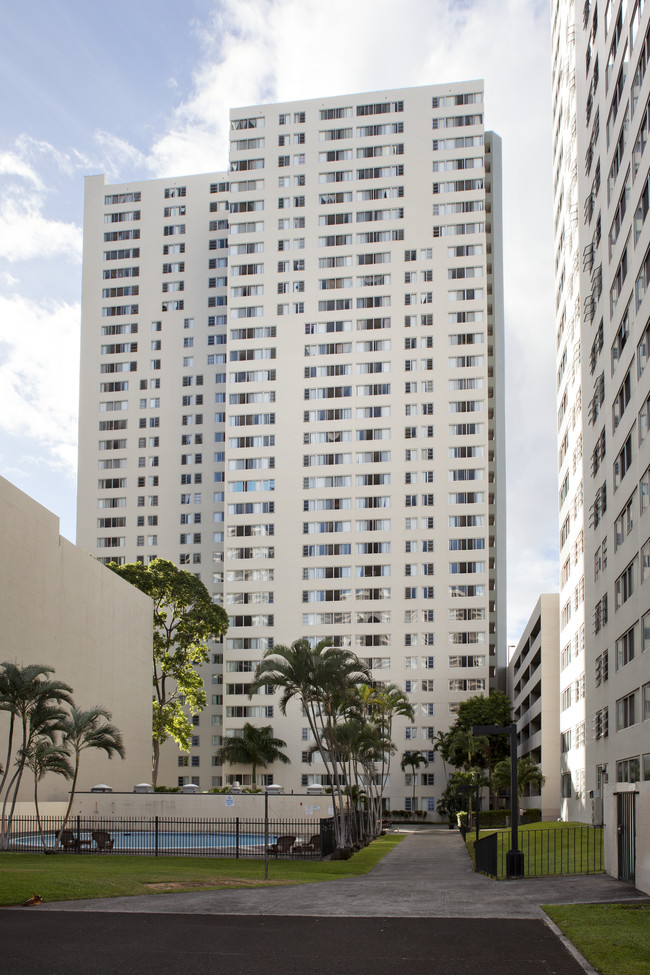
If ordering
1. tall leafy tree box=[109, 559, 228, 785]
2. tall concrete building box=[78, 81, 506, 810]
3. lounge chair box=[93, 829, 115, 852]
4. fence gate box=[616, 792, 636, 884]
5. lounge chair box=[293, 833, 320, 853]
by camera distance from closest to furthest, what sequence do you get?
fence gate box=[616, 792, 636, 884] → lounge chair box=[93, 829, 115, 852] → lounge chair box=[293, 833, 320, 853] → tall leafy tree box=[109, 559, 228, 785] → tall concrete building box=[78, 81, 506, 810]

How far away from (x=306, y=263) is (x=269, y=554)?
31.1m

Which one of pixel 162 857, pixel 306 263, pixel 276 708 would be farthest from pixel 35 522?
pixel 306 263

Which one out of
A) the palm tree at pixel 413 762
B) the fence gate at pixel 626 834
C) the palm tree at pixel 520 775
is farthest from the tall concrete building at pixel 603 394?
the palm tree at pixel 413 762

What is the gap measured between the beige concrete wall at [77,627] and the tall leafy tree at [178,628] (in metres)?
8.27

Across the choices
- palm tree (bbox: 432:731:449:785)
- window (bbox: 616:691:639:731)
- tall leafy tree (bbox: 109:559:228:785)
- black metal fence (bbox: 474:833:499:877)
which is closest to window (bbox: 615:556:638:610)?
window (bbox: 616:691:639:731)

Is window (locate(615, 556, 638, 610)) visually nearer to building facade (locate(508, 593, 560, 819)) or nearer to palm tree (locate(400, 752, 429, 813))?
building facade (locate(508, 593, 560, 819))

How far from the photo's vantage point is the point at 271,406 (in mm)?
104562

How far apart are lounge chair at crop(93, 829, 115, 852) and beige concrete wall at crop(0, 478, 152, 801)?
932 cm

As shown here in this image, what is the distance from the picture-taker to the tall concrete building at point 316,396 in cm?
9775

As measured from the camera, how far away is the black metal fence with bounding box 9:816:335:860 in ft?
120

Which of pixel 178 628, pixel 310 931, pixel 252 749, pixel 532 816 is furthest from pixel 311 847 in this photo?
pixel 252 749

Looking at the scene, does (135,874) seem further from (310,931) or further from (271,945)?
(271,945)

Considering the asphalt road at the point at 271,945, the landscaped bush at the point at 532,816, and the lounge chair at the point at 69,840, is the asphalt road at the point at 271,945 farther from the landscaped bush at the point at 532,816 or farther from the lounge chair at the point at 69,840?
the landscaped bush at the point at 532,816

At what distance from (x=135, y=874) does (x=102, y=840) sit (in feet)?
40.8
